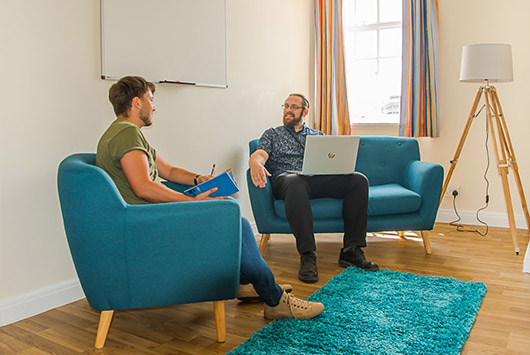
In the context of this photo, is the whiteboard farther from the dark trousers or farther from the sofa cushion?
the sofa cushion

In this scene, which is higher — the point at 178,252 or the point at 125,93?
the point at 125,93

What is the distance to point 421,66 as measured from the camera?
433 cm

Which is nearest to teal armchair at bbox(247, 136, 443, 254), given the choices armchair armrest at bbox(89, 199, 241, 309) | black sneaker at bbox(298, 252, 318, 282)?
black sneaker at bbox(298, 252, 318, 282)

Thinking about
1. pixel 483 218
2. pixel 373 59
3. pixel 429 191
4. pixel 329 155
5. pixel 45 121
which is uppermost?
pixel 373 59

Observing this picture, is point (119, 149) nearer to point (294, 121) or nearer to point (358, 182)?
point (358, 182)

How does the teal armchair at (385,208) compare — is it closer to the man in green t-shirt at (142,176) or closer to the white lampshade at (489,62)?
the white lampshade at (489,62)

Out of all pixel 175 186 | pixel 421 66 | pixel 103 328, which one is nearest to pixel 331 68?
pixel 421 66

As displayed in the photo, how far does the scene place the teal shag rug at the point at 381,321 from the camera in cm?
187

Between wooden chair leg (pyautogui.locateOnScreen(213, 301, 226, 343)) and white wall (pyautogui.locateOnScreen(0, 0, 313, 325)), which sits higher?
white wall (pyautogui.locateOnScreen(0, 0, 313, 325))

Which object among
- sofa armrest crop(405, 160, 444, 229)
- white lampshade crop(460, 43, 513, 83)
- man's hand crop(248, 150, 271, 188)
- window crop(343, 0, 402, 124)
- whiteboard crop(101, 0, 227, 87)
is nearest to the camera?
whiteboard crop(101, 0, 227, 87)

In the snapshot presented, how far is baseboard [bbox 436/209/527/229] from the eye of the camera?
407 centimetres

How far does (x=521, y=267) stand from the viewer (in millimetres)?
2967

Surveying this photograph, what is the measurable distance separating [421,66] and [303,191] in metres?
2.12

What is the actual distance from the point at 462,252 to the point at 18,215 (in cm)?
272
